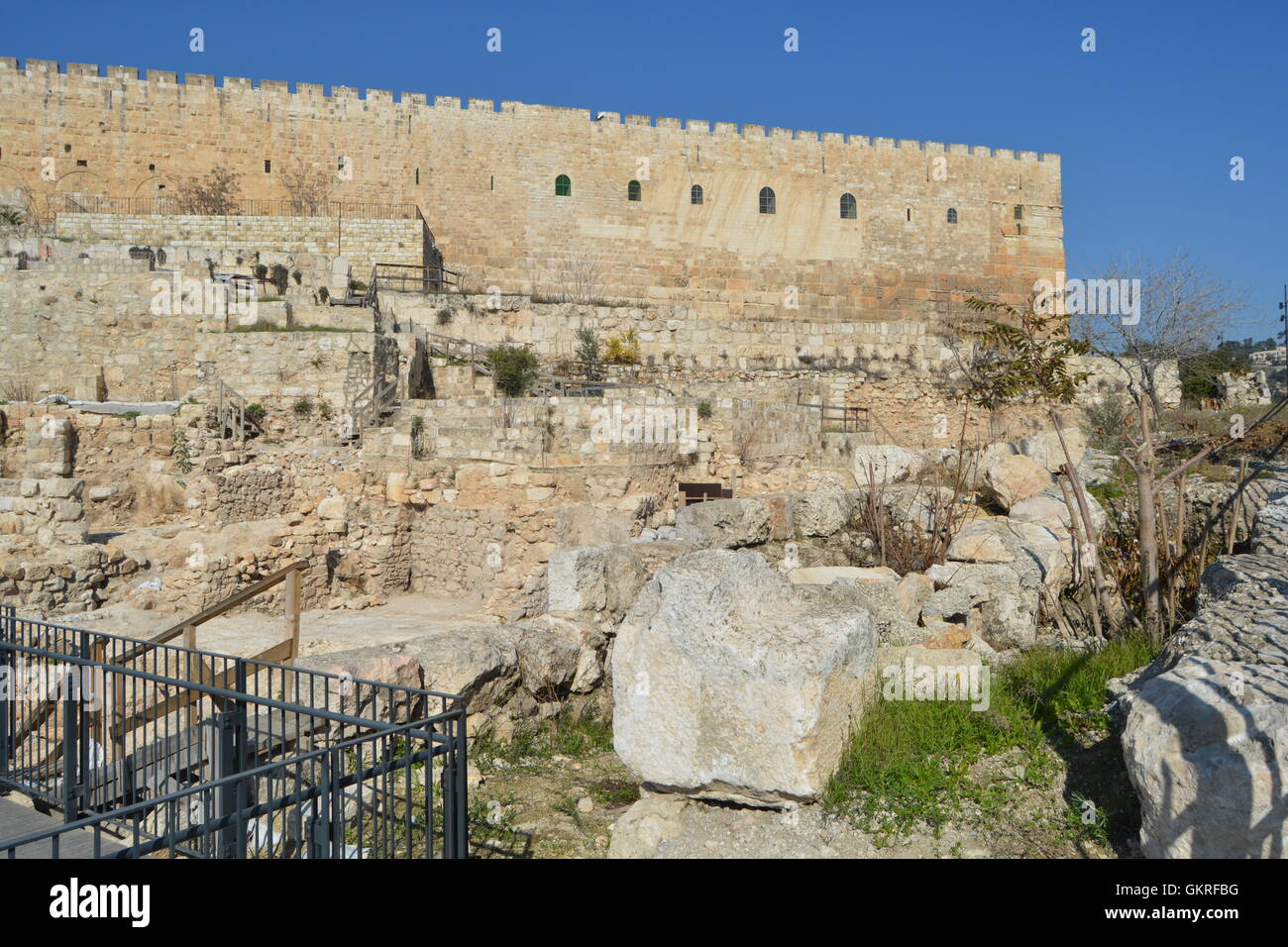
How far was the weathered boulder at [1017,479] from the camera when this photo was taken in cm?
1034

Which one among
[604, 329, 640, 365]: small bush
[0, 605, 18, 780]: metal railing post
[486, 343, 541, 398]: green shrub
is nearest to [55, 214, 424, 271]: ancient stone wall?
[604, 329, 640, 365]: small bush

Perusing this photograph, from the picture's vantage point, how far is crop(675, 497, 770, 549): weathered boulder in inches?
376

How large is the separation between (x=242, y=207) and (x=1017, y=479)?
20662 mm

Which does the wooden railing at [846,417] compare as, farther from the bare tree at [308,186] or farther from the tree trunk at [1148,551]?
the bare tree at [308,186]

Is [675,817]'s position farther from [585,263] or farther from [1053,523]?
[585,263]

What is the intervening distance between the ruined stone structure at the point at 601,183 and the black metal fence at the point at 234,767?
61.5 feet

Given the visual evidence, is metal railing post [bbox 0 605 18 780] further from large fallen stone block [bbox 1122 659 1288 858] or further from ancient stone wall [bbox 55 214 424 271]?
ancient stone wall [bbox 55 214 424 271]

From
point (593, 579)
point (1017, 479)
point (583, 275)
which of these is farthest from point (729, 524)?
point (583, 275)

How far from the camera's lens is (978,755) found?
4.98 meters

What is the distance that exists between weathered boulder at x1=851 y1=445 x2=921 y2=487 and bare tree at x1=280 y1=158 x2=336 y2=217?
55.5ft

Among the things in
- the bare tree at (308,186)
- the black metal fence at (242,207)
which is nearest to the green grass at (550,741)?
the black metal fence at (242,207)

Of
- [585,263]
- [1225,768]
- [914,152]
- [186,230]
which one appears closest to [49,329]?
A: [186,230]

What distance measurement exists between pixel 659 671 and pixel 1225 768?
2.45m

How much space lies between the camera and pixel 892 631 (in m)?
6.77
